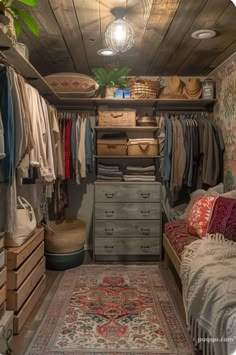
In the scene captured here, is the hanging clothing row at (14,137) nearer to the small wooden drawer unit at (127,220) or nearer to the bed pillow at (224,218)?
the small wooden drawer unit at (127,220)

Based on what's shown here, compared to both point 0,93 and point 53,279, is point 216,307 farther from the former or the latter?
point 53,279

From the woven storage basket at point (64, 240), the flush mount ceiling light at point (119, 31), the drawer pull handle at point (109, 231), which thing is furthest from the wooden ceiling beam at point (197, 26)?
the woven storage basket at point (64, 240)

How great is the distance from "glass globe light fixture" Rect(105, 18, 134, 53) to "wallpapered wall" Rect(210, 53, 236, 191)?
134 cm

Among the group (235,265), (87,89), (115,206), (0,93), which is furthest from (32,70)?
(235,265)

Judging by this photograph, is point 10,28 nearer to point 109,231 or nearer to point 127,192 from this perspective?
point 127,192

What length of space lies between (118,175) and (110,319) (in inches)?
70.4

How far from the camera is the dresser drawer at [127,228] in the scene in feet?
11.9

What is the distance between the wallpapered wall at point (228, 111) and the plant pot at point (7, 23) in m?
2.18

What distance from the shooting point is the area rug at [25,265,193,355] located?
1977mm

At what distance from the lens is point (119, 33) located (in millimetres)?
2336

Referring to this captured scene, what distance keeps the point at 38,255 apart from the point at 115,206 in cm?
117

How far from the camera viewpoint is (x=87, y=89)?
360 centimetres

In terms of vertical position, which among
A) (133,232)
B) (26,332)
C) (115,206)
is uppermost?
(115,206)

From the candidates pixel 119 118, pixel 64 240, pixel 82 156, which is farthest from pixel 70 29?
pixel 64 240
